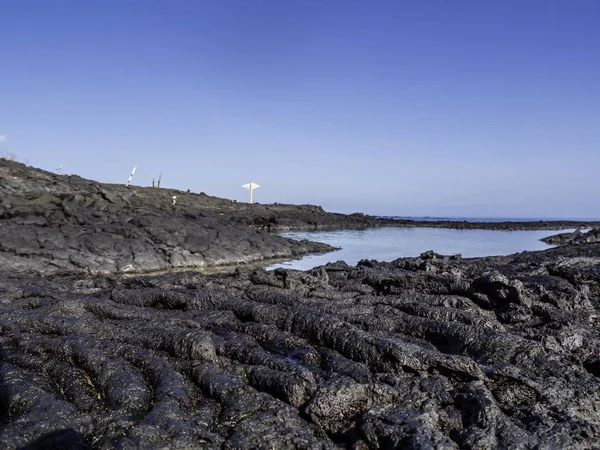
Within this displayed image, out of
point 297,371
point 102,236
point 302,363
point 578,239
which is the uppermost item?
point 578,239

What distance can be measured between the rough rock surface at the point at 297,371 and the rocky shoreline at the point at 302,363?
0.07 feet

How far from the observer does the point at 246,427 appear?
5.01 meters

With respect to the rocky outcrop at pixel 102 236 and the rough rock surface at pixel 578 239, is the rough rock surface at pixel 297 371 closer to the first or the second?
the rocky outcrop at pixel 102 236

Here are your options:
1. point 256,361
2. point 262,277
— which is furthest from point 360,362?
point 262,277

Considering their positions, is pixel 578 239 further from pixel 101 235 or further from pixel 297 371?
pixel 297 371

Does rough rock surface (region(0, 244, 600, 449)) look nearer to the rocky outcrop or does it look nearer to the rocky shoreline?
the rocky shoreline

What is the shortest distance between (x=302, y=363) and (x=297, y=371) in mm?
999

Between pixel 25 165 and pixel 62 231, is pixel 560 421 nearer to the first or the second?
pixel 62 231

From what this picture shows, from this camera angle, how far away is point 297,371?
605 cm

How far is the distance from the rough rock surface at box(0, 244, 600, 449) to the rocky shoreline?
0.02 metres

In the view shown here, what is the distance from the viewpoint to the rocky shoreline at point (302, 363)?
16.3 feet

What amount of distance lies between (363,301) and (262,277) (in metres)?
3.21

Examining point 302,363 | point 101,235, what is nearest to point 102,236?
point 101,235

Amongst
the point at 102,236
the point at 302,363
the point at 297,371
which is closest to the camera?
the point at 297,371
